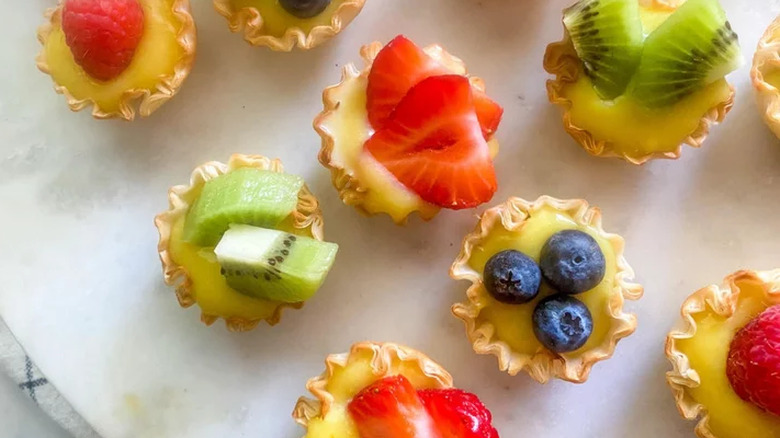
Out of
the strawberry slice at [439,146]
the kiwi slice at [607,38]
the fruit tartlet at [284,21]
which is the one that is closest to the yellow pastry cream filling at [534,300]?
the strawberry slice at [439,146]

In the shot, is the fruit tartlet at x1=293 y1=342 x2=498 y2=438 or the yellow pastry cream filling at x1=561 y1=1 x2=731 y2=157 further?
the yellow pastry cream filling at x1=561 y1=1 x2=731 y2=157

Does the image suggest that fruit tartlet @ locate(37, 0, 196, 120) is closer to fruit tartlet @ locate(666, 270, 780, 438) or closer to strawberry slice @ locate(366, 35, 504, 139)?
strawberry slice @ locate(366, 35, 504, 139)

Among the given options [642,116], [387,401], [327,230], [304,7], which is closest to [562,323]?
[387,401]

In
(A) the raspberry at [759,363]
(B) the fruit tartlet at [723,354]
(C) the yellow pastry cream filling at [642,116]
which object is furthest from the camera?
(C) the yellow pastry cream filling at [642,116]

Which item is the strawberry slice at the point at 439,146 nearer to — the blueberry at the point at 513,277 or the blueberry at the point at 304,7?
the blueberry at the point at 513,277

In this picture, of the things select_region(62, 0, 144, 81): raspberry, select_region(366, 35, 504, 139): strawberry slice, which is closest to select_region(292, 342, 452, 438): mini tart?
select_region(366, 35, 504, 139): strawberry slice

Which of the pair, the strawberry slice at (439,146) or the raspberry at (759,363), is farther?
the strawberry slice at (439,146)
